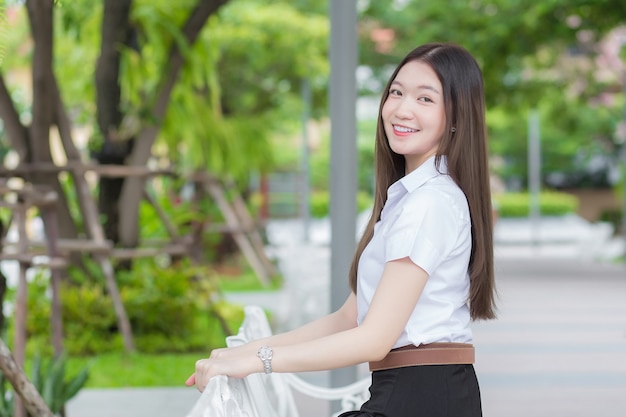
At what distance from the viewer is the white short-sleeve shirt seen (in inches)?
93.6

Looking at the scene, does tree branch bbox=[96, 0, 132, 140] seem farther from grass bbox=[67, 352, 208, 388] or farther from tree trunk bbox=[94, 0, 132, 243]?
grass bbox=[67, 352, 208, 388]

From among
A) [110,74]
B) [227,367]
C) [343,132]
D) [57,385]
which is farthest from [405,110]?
[110,74]

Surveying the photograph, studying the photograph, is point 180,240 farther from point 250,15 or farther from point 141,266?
point 250,15

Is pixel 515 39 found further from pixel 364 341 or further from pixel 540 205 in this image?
pixel 540 205

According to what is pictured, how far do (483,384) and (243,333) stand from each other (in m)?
4.85

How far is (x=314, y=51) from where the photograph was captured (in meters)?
18.3

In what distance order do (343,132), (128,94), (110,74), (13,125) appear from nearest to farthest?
(343,132)
(13,125)
(110,74)
(128,94)

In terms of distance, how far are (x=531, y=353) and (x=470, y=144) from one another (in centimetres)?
698

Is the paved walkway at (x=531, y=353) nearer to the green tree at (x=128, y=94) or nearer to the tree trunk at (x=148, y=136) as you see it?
the tree trunk at (x=148, y=136)

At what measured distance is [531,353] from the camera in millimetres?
9250

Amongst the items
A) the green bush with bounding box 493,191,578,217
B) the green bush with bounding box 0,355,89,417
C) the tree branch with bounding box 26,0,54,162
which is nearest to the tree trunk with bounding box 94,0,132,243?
the tree branch with bounding box 26,0,54,162

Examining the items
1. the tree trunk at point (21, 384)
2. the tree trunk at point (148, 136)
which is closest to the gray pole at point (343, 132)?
the tree trunk at point (21, 384)

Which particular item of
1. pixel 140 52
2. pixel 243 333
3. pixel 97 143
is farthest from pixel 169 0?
pixel 243 333

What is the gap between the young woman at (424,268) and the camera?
236 cm
